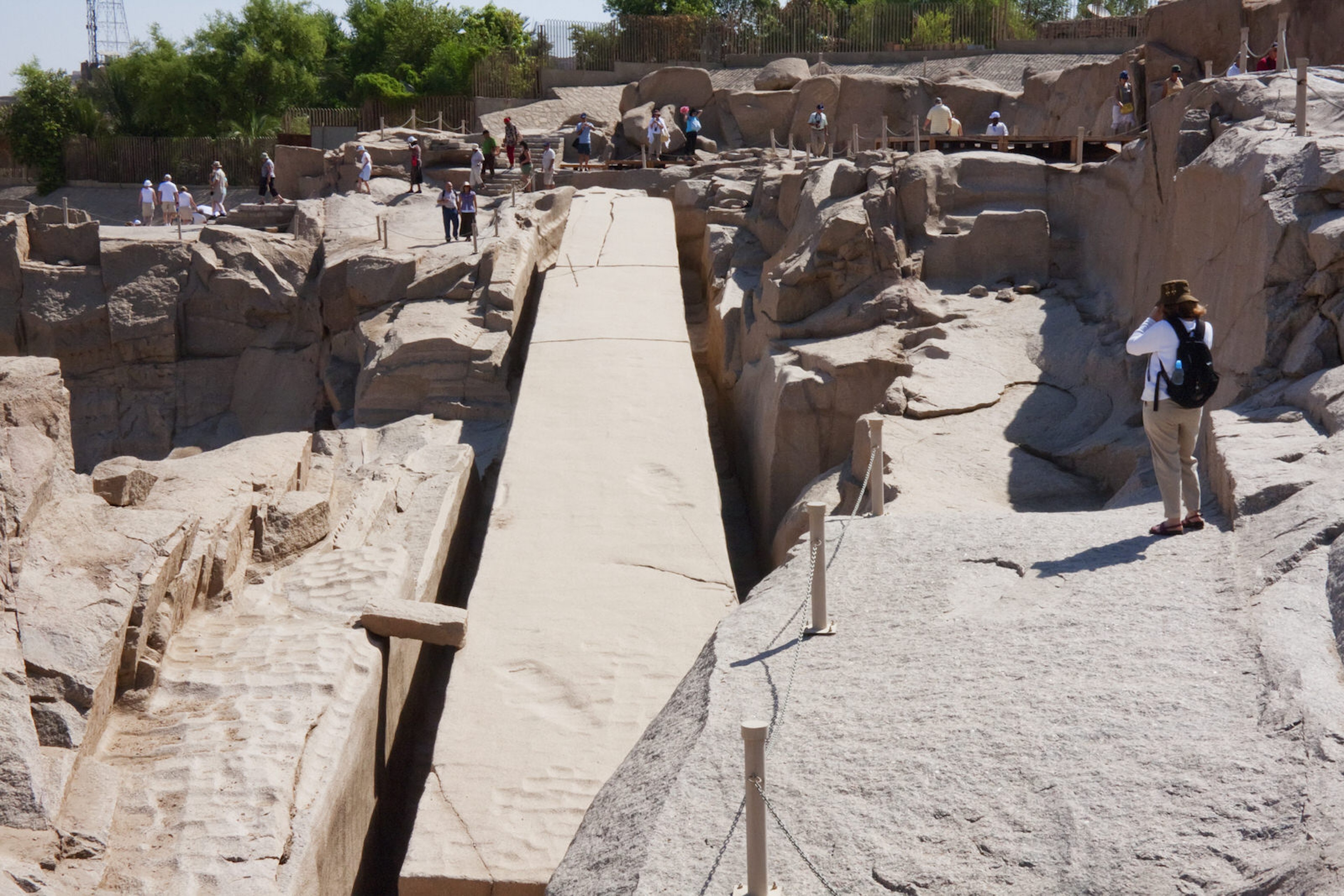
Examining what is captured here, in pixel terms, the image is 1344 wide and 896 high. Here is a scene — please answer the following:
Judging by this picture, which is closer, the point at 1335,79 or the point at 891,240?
the point at 1335,79

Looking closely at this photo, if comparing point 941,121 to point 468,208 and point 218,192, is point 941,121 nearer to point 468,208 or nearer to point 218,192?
point 468,208

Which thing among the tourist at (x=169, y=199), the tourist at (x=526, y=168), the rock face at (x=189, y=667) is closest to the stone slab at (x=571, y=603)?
the rock face at (x=189, y=667)

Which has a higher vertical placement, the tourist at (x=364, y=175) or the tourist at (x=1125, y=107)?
the tourist at (x=1125, y=107)

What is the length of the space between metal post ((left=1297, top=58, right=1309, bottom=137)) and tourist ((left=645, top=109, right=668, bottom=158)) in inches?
495

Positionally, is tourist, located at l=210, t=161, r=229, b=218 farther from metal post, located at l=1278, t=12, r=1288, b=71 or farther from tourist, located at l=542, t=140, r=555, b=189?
metal post, located at l=1278, t=12, r=1288, b=71

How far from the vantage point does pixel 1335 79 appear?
9.09 metres

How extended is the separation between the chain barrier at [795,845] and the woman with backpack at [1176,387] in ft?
8.17

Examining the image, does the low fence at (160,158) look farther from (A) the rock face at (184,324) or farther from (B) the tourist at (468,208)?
(B) the tourist at (468,208)

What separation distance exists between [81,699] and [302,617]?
5.85ft

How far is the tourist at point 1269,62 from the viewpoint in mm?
12602

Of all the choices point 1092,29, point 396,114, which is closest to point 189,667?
point 396,114

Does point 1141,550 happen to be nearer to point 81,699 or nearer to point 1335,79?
point 81,699

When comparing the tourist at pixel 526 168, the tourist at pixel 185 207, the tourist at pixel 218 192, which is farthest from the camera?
the tourist at pixel 218 192

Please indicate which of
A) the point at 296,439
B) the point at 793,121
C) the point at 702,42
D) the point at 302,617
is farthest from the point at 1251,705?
the point at 702,42
